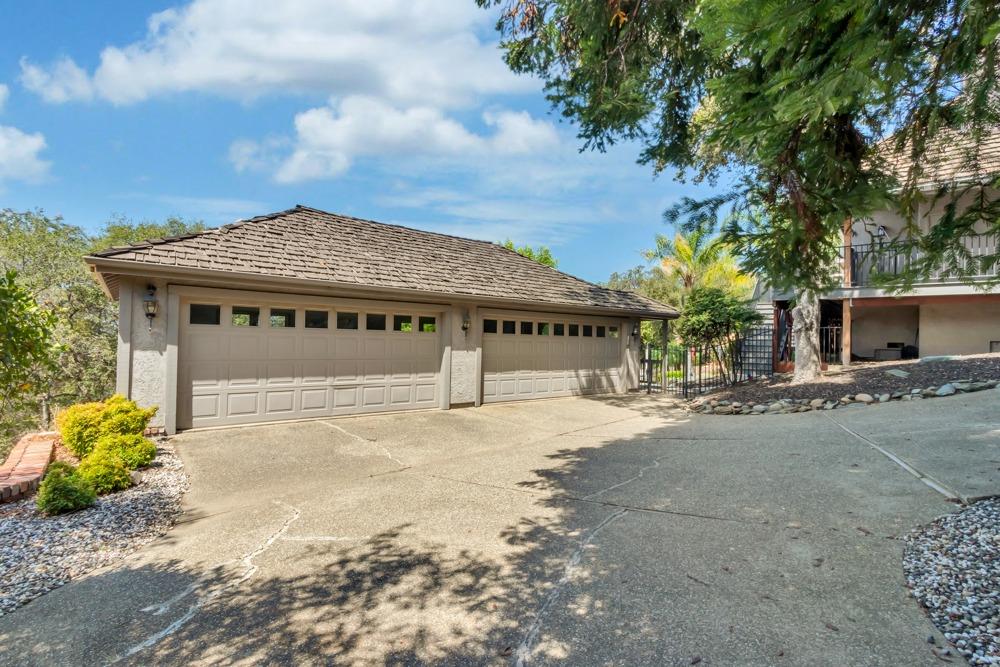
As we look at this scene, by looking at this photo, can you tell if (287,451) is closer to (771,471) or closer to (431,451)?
(431,451)

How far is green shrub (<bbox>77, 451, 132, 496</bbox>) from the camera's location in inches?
197

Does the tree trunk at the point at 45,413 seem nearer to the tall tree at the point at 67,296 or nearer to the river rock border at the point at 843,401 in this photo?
the tall tree at the point at 67,296

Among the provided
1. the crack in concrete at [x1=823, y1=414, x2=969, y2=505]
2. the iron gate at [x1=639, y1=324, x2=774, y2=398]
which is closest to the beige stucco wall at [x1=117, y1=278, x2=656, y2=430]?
the crack in concrete at [x1=823, y1=414, x2=969, y2=505]

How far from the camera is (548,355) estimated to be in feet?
41.0

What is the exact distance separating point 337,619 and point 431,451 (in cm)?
432

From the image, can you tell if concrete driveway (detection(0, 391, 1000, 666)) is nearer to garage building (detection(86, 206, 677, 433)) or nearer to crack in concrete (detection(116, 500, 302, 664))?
crack in concrete (detection(116, 500, 302, 664))

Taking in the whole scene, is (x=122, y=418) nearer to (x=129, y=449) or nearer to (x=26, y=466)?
(x=129, y=449)

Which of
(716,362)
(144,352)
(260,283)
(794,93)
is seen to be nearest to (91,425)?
(144,352)

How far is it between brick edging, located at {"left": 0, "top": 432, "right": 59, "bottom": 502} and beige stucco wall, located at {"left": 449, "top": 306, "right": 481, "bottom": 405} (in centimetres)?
654

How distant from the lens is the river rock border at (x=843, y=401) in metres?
8.45

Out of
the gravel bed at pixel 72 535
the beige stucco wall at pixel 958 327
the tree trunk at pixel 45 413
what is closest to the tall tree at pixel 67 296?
the tree trunk at pixel 45 413

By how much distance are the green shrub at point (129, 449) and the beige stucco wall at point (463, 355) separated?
567 centimetres

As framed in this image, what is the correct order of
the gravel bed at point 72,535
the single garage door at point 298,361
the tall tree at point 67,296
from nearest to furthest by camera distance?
1. the gravel bed at point 72,535
2. the single garage door at point 298,361
3. the tall tree at point 67,296

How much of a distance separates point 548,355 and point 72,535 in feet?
32.2
